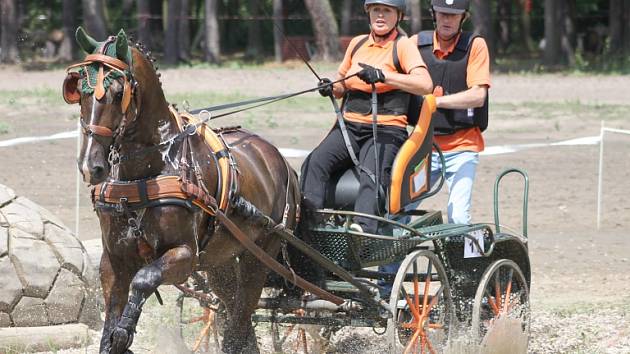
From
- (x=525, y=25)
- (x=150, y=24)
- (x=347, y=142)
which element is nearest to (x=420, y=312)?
(x=347, y=142)

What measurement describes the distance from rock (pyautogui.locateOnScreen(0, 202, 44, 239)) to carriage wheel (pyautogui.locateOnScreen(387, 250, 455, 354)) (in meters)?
2.49

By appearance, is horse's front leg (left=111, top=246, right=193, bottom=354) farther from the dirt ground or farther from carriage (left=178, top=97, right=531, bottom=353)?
the dirt ground

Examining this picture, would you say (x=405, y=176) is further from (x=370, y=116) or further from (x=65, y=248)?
(x=65, y=248)

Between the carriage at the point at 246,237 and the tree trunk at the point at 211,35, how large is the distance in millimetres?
29247

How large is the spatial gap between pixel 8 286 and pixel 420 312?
259 cm

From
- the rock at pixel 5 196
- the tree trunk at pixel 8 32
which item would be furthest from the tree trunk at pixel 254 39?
the rock at pixel 5 196

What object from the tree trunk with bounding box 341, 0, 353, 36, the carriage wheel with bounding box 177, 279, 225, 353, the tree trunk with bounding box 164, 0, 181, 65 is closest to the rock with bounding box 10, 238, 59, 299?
the carriage wheel with bounding box 177, 279, 225, 353

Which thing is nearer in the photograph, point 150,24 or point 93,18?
point 93,18

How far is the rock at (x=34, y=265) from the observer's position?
25.1 feet

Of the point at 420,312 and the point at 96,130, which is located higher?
the point at 96,130

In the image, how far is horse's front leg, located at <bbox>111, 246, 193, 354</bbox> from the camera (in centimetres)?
555

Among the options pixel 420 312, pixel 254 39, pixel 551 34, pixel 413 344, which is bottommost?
pixel 254 39

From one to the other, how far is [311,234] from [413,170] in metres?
0.69

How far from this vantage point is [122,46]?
17.9ft
